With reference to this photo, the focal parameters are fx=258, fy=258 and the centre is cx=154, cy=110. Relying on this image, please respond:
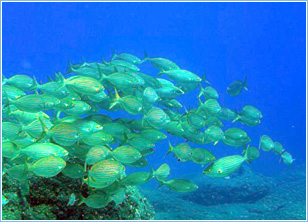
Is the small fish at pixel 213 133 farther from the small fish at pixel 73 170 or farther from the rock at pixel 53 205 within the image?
the small fish at pixel 73 170

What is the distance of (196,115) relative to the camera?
471 centimetres

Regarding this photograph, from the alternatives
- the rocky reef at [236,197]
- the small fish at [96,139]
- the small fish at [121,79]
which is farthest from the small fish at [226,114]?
the rocky reef at [236,197]

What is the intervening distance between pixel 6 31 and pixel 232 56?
7433 centimetres

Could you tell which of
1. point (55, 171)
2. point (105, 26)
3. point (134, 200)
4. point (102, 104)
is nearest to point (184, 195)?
point (134, 200)

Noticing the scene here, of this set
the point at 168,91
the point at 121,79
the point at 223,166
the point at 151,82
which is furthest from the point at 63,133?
the point at 223,166

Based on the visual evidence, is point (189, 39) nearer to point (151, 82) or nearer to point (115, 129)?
point (151, 82)

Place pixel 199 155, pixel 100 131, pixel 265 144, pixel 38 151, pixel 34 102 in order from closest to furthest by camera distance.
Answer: pixel 38 151, pixel 34 102, pixel 100 131, pixel 199 155, pixel 265 144

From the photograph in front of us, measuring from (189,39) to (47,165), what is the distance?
3752 inches

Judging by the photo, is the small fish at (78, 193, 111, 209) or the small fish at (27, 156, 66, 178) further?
the small fish at (78, 193, 111, 209)

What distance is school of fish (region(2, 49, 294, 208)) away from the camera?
3357 mm

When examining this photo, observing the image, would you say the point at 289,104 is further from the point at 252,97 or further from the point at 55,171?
the point at 55,171

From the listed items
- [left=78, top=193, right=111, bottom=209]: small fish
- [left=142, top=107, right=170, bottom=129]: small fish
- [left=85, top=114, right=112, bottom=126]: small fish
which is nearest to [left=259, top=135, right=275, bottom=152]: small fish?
[left=142, top=107, right=170, bottom=129]: small fish

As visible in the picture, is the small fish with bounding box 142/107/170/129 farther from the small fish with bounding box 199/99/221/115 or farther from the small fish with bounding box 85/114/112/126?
the small fish with bounding box 199/99/221/115

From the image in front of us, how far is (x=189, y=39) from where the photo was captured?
307ft
